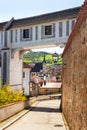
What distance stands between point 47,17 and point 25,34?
392cm

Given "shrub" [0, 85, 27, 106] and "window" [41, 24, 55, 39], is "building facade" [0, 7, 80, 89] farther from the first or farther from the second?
"shrub" [0, 85, 27, 106]

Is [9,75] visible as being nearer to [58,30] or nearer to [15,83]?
[15,83]

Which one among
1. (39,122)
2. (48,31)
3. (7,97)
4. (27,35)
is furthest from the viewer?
(27,35)

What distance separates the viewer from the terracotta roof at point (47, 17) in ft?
114

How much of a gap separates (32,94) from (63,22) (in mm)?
27631

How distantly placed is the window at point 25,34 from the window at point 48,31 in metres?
2.15

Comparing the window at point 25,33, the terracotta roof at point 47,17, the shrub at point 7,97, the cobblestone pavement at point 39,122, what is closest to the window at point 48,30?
the terracotta roof at point 47,17

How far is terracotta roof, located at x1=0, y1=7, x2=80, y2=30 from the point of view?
34.7 metres

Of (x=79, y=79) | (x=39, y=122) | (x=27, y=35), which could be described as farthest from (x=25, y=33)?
(x=79, y=79)

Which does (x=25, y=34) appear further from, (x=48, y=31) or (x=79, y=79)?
(x=79, y=79)

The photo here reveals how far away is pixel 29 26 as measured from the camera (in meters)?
39.0

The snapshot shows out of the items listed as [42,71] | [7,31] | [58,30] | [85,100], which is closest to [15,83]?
[7,31]

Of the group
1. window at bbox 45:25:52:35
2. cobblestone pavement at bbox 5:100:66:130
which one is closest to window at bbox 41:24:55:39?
window at bbox 45:25:52:35

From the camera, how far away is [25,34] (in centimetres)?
3997
